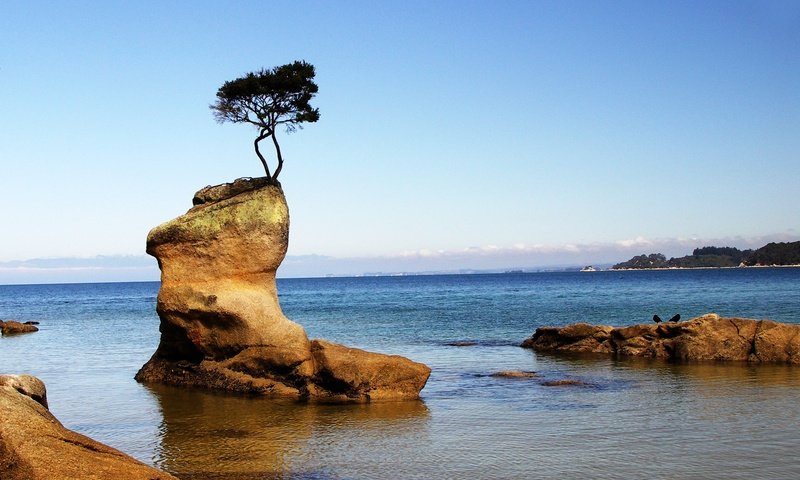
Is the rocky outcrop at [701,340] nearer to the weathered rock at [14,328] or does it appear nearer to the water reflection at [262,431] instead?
the water reflection at [262,431]

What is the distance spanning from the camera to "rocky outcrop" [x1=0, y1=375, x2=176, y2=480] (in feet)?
31.9

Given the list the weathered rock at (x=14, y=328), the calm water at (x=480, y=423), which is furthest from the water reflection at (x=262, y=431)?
the weathered rock at (x=14, y=328)

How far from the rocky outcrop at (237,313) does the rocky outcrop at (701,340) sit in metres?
13.2

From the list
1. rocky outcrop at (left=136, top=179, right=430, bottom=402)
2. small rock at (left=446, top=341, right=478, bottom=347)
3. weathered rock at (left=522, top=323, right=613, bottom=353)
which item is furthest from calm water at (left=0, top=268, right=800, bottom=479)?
small rock at (left=446, top=341, right=478, bottom=347)

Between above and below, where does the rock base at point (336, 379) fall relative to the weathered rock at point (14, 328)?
above

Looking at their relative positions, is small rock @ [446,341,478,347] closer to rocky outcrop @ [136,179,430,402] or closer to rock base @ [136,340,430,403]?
rocky outcrop @ [136,179,430,402]

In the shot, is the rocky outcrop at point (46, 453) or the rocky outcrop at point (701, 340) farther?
the rocky outcrop at point (701, 340)

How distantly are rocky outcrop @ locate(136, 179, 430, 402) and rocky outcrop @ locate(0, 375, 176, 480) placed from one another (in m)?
12.5

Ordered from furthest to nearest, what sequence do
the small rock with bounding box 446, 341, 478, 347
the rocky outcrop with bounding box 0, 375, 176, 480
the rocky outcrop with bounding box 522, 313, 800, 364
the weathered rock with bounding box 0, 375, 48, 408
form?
the small rock with bounding box 446, 341, 478, 347 → the rocky outcrop with bounding box 522, 313, 800, 364 → the weathered rock with bounding box 0, 375, 48, 408 → the rocky outcrop with bounding box 0, 375, 176, 480

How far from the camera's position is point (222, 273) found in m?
25.3

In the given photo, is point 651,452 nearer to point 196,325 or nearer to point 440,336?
point 196,325

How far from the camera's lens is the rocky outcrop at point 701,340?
29578 millimetres

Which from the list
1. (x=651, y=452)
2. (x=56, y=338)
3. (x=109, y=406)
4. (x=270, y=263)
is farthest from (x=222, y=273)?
(x=56, y=338)

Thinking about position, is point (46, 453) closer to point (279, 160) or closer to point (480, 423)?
point (480, 423)
